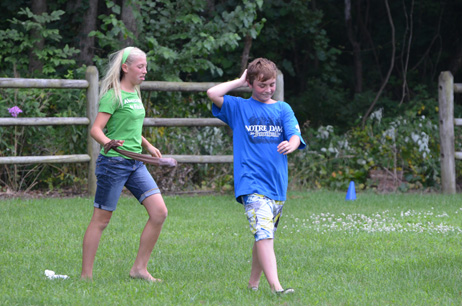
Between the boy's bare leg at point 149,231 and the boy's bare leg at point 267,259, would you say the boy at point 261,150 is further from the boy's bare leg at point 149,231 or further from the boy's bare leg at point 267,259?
the boy's bare leg at point 149,231

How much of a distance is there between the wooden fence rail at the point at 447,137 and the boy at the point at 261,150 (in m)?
6.39

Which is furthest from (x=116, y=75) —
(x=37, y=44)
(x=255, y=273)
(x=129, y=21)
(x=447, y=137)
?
(x=37, y=44)

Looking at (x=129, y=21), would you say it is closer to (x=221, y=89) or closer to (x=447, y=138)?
(x=447, y=138)

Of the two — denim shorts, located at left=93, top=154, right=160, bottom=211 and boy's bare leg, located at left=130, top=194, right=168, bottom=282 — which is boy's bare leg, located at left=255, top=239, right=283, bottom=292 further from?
denim shorts, located at left=93, top=154, right=160, bottom=211

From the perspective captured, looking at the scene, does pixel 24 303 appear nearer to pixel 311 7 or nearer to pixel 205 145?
pixel 205 145

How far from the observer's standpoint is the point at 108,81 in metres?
4.77

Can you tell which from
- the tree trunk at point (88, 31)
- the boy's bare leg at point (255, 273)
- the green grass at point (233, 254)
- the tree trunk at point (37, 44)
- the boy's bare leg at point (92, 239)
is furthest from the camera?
the tree trunk at point (88, 31)

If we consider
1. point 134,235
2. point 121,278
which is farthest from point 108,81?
point 134,235

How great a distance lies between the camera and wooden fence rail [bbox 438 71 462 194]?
402 inches

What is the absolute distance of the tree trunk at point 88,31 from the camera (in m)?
A: 12.3

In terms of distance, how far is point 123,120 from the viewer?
469 centimetres

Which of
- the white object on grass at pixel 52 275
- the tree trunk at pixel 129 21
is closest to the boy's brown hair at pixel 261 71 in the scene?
the white object on grass at pixel 52 275

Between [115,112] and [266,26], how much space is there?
31.5ft

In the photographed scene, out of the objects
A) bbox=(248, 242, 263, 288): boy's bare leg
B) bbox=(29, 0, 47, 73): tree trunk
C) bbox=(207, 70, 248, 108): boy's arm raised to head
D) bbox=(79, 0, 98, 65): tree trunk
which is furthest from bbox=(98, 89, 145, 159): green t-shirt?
bbox=(79, 0, 98, 65): tree trunk
